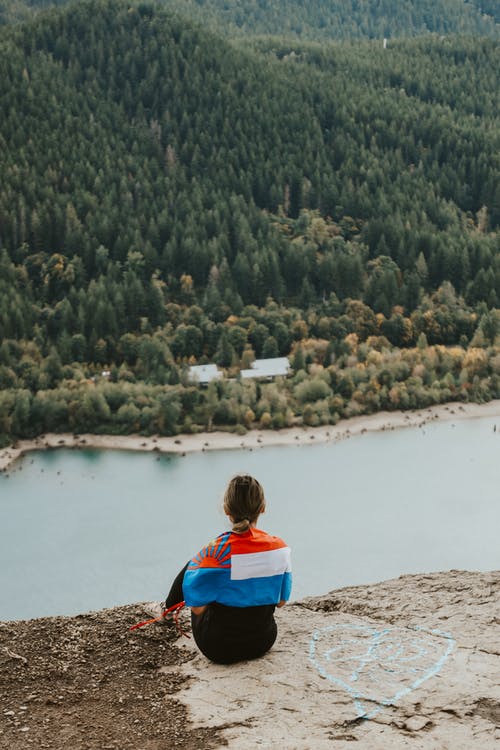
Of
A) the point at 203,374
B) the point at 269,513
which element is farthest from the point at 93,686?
the point at 203,374

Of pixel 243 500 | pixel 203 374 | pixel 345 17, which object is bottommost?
pixel 203 374

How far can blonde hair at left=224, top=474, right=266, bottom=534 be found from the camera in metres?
4.74

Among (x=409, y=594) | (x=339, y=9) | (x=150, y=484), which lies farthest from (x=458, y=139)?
(x=409, y=594)

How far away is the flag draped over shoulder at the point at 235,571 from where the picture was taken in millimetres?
4945

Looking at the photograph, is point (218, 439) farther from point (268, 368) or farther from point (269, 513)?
point (269, 513)

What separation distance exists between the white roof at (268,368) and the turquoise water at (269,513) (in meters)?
7.13

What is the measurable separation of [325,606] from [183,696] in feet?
5.85

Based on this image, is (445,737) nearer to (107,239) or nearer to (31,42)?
(107,239)

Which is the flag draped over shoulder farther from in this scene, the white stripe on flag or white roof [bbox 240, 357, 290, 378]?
white roof [bbox 240, 357, 290, 378]

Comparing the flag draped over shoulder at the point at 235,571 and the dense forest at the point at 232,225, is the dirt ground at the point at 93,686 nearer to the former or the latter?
the flag draped over shoulder at the point at 235,571

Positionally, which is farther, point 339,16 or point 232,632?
point 339,16

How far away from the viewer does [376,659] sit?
5.00 metres

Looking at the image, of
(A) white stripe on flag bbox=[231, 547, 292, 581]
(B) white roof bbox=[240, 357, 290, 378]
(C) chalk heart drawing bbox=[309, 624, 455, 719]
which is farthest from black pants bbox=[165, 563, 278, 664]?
(B) white roof bbox=[240, 357, 290, 378]

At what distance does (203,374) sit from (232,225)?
18.3m
